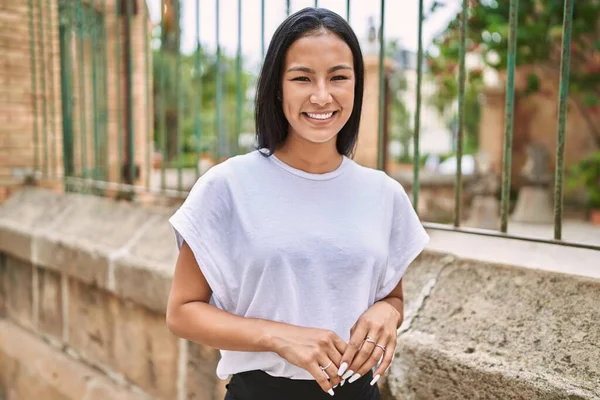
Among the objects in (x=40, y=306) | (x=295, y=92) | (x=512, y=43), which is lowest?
(x=40, y=306)

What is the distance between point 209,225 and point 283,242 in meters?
0.15

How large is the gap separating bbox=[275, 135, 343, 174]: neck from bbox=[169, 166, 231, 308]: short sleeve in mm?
149

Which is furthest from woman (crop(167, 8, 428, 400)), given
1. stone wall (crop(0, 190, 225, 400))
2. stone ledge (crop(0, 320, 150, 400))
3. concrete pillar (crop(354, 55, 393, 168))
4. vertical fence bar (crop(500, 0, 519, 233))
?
concrete pillar (crop(354, 55, 393, 168))

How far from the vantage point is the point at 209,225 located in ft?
3.81

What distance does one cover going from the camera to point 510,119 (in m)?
1.64

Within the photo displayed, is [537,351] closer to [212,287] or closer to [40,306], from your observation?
[212,287]

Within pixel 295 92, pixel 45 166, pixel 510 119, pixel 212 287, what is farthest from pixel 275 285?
pixel 45 166

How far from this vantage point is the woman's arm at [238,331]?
1.05 meters

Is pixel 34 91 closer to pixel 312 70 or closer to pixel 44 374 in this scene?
pixel 44 374

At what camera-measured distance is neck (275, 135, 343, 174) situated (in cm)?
123

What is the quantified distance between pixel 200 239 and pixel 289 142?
0.93ft

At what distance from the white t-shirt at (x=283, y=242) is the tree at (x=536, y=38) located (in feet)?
13.0

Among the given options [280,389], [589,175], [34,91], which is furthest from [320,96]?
[589,175]

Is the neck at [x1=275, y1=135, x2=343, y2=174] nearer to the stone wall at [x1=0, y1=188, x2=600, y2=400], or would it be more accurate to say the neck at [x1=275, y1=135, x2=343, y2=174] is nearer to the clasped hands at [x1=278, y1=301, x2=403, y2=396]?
the clasped hands at [x1=278, y1=301, x2=403, y2=396]
